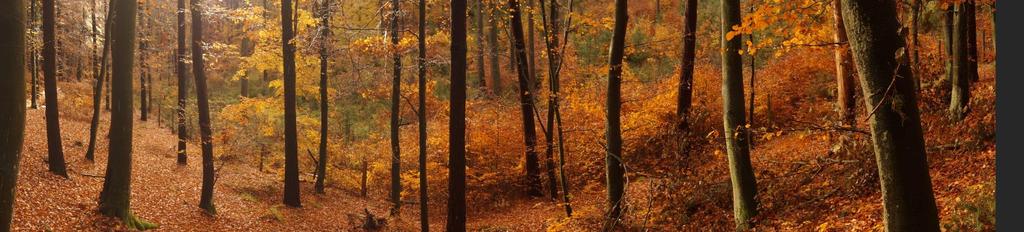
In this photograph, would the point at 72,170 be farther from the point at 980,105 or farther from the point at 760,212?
the point at 980,105

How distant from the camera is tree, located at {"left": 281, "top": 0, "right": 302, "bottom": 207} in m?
17.2

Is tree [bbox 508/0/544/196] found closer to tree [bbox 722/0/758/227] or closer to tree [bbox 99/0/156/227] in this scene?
tree [bbox 722/0/758/227]

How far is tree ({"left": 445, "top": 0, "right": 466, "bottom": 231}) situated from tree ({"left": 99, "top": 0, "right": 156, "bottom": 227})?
6.83 metres

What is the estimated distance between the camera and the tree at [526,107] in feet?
51.9

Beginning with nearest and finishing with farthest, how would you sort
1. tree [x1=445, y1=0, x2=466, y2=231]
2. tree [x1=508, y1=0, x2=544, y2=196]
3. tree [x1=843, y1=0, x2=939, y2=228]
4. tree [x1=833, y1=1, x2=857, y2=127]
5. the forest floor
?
tree [x1=843, y1=0, x2=939, y2=228] < the forest floor < tree [x1=445, y1=0, x2=466, y2=231] < tree [x1=833, y1=1, x2=857, y2=127] < tree [x1=508, y1=0, x2=544, y2=196]

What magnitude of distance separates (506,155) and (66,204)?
10.9m

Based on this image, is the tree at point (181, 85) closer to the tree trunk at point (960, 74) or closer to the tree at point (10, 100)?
the tree at point (10, 100)

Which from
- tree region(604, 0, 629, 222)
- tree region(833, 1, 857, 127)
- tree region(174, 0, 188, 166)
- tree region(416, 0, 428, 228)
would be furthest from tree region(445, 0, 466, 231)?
tree region(174, 0, 188, 166)

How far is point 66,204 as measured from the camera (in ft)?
41.5

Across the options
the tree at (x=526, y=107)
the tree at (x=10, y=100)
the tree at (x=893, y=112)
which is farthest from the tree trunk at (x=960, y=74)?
the tree at (x=10, y=100)

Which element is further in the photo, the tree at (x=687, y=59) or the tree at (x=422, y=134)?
the tree at (x=422, y=134)

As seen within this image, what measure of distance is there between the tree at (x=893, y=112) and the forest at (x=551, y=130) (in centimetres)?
1

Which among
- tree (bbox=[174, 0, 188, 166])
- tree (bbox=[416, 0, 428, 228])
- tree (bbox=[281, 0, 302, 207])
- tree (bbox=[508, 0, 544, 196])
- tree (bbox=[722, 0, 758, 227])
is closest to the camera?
tree (bbox=[722, 0, 758, 227])

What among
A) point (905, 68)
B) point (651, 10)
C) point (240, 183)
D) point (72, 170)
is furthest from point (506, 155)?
point (651, 10)
